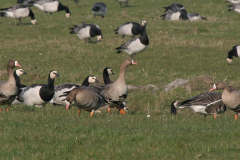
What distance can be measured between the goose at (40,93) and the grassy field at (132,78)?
87 cm

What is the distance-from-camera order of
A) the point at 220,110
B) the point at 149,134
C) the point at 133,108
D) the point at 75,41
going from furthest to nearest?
the point at 75,41
the point at 133,108
the point at 220,110
the point at 149,134

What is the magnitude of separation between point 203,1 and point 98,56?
26.0 m

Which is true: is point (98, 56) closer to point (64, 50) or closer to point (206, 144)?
point (64, 50)

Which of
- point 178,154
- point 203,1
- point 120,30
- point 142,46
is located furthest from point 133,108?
point 203,1

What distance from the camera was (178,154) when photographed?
7641mm

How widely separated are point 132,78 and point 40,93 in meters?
6.17

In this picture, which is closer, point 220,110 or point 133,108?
point 220,110

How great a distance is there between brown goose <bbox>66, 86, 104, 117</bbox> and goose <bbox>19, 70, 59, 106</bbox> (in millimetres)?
2574

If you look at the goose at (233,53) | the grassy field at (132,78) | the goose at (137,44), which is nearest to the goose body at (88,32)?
the grassy field at (132,78)

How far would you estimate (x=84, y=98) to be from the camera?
1133cm

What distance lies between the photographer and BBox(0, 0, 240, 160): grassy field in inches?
313

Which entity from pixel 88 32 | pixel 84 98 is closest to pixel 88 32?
pixel 88 32

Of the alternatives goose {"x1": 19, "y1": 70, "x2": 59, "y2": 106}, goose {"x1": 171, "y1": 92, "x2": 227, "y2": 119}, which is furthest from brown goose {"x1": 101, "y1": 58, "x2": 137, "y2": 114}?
goose {"x1": 171, "y1": 92, "x2": 227, "y2": 119}

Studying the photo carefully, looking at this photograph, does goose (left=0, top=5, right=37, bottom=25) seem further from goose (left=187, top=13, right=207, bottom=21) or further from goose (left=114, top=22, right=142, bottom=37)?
goose (left=187, top=13, right=207, bottom=21)
